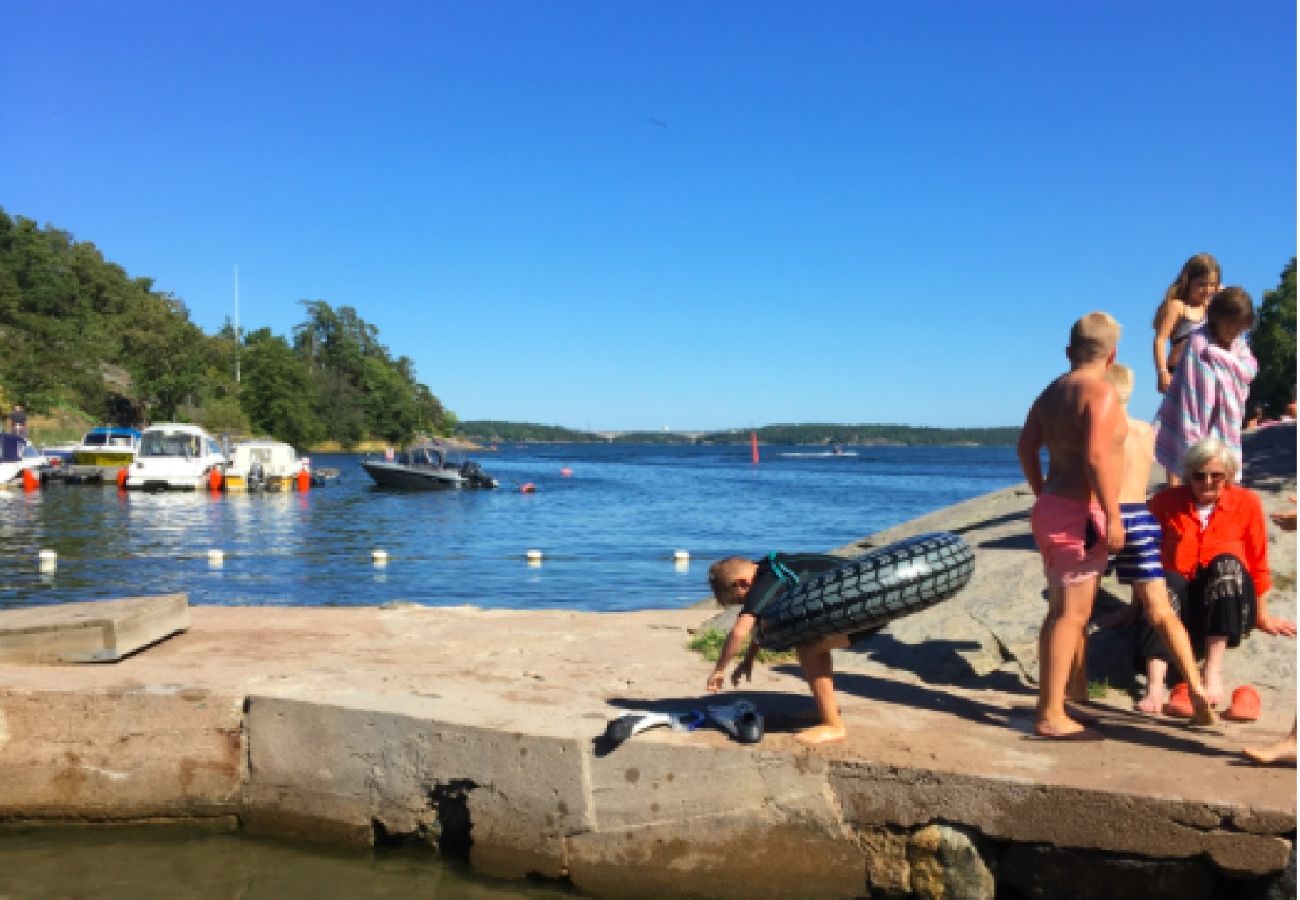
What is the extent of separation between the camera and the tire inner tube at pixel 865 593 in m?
4.78

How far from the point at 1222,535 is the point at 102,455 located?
55462 mm

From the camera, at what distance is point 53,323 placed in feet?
256

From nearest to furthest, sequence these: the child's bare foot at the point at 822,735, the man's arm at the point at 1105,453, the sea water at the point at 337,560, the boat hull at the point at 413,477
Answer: the man's arm at the point at 1105,453 < the child's bare foot at the point at 822,735 < the sea water at the point at 337,560 < the boat hull at the point at 413,477

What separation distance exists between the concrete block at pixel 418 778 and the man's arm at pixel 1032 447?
271 centimetres

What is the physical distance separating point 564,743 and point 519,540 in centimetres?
2433

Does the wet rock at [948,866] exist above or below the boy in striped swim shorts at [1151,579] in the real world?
below

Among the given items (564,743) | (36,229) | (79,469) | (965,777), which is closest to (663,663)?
(564,743)

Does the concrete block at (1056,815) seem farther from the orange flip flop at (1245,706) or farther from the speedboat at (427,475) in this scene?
the speedboat at (427,475)

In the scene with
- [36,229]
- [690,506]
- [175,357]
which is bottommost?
[690,506]

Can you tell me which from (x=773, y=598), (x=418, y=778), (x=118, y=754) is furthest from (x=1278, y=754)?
(x=118, y=754)

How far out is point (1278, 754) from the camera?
462 centimetres

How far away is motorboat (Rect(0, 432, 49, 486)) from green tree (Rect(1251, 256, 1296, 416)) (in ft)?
199

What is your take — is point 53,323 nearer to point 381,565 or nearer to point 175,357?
point 175,357

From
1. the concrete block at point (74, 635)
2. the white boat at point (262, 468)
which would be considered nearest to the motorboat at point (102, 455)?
the white boat at point (262, 468)
